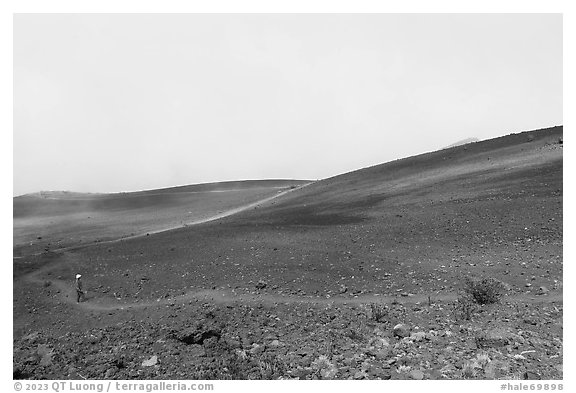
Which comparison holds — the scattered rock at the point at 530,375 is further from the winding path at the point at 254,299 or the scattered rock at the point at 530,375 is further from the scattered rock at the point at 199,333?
the scattered rock at the point at 199,333

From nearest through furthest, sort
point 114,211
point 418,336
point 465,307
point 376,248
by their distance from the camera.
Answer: point 418,336 → point 465,307 → point 376,248 → point 114,211

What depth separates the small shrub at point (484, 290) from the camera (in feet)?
28.2

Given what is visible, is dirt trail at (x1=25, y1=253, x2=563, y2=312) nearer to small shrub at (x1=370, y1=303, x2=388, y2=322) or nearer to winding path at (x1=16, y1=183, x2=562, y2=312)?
winding path at (x1=16, y1=183, x2=562, y2=312)

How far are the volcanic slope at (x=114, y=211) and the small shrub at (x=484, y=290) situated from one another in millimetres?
19745

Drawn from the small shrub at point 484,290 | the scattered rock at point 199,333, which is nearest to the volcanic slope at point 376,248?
the small shrub at point 484,290

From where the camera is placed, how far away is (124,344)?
8.93 meters

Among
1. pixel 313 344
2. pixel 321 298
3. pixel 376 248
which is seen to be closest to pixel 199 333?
pixel 313 344

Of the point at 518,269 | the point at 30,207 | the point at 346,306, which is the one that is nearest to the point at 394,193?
the point at 518,269

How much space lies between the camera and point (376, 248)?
41.2ft

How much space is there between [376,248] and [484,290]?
4.14m

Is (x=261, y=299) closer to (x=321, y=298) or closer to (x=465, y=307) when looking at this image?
(x=321, y=298)

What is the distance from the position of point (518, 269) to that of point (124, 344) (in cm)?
970

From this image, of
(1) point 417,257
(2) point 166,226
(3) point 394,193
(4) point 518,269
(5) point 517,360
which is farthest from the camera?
(2) point 166,226

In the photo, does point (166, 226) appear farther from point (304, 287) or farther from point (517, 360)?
point (517, 360)
